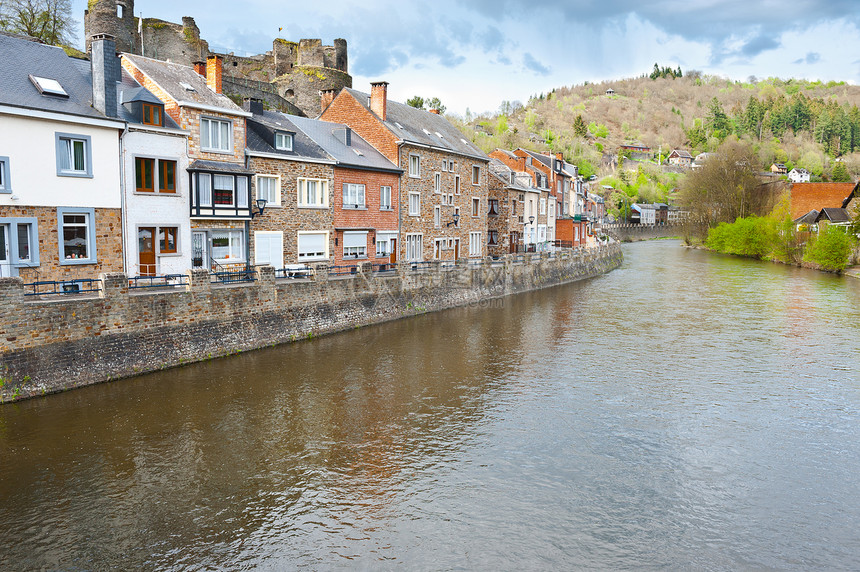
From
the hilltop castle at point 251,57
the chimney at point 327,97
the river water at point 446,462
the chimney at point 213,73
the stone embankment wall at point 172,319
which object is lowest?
the river water at point 446,462

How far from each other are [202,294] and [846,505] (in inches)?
743

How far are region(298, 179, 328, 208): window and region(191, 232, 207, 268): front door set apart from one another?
5701 mm

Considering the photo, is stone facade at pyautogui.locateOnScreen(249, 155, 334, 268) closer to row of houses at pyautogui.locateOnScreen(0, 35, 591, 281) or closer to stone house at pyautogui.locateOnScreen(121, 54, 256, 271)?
row of houses at pyautogui.locateOnScreen(0, 35, 591, 281)

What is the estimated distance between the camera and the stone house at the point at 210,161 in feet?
84.6

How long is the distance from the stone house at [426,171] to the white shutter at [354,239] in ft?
11.8

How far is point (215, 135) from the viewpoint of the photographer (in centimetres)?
2703

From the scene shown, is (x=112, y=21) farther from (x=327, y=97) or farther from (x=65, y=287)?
(x=65, y=287)

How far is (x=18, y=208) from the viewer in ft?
65.3

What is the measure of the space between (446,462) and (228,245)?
681 inches

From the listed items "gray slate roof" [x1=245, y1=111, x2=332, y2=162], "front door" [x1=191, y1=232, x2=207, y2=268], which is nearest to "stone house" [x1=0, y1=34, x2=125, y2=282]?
"front door" [x1=191, y1=232, x2=207, y2=268]

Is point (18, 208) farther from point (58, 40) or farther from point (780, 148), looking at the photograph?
point (780, 148)

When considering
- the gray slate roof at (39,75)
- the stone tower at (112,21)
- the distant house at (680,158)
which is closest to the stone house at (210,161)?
the gray slate roof at (39,75)

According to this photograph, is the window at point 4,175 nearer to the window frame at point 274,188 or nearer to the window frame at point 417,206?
the window frame at point 274,188

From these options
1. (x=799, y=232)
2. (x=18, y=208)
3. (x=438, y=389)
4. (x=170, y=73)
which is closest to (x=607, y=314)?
(x=438, y=389)
